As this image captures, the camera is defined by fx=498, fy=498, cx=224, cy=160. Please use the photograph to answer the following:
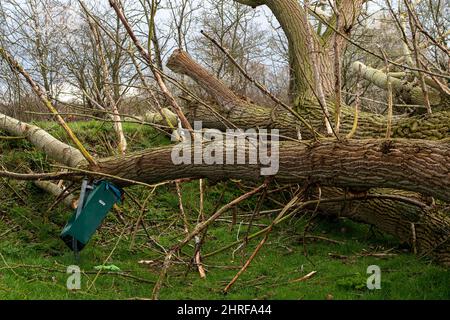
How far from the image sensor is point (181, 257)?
5219 millimetres

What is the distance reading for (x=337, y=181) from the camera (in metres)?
3.73

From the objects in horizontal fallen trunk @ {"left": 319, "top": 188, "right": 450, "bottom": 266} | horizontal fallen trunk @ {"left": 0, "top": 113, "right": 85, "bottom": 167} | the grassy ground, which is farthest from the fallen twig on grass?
horizontal fallen trunk @ {"left": 0, "top": 113, "right": 85, "bottom": 167}

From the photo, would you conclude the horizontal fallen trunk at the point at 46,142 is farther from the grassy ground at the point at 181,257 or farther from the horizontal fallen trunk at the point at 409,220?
the horizontal fallen trunk at the point at 409,220

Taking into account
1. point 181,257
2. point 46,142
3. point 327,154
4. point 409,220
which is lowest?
point 181,257

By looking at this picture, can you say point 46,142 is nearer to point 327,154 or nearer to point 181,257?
point 181,257

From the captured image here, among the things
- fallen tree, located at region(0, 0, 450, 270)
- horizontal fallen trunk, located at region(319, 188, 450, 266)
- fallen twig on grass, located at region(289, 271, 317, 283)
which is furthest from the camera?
horizontal fallen trunk, located at region(319, 188, 450, 266)

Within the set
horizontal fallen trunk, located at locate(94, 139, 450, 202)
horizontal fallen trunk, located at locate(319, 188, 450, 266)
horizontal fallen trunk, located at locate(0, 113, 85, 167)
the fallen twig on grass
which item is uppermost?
horizontal fallen trunk, located at locate(0, 113, 85, 167)

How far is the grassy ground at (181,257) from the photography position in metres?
3.99

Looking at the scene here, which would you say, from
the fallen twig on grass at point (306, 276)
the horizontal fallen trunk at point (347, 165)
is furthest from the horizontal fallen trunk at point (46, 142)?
the fallen twig on grass at point (306, 276)

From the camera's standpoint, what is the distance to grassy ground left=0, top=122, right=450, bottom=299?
3988 mm

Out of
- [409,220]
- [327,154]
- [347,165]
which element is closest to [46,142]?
[327,154]

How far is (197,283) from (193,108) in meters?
4.51

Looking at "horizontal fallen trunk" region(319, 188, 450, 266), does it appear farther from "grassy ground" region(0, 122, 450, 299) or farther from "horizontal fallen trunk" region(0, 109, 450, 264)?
"grassy ground" region(0, 122, 450, 299)
